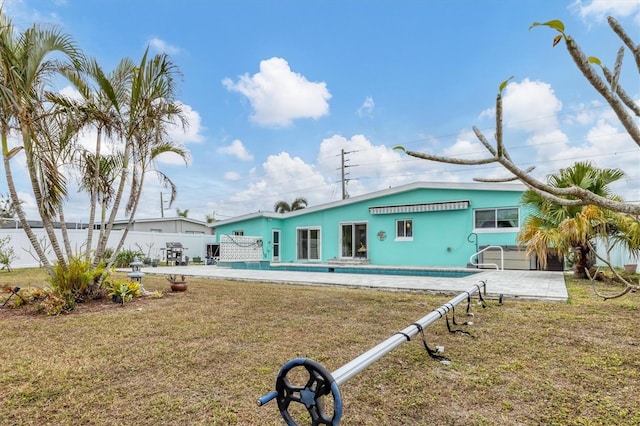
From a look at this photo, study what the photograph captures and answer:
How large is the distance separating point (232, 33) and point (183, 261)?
13.7 m

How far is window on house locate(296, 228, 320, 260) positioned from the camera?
21578 mm

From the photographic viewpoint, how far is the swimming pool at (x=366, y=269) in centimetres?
1434

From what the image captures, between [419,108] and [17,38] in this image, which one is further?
[419,108]

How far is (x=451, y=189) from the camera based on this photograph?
1703 centimetres

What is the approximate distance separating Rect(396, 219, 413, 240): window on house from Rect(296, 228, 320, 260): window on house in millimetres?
5067

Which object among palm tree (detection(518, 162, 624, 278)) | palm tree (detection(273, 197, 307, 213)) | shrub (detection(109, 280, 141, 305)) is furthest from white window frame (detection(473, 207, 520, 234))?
palm tree (detection(273, 197, 307, 213))

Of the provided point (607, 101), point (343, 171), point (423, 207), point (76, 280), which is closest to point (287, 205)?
point (343, 171)

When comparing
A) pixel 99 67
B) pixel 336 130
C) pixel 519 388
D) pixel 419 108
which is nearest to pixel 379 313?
pixel 519 388

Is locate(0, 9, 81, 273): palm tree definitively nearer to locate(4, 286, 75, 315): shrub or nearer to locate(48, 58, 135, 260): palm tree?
locate(48, 58, 135, 260): palm tree

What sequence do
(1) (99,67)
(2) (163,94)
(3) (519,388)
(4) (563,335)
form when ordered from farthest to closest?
1. (2) (163,94)
2. (1) (99,67)
3. (4) (563,335)
4. (3) (519,388)

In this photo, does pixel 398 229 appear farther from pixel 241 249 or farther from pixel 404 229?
pixel 241 249

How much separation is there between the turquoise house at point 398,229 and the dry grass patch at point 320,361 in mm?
9125

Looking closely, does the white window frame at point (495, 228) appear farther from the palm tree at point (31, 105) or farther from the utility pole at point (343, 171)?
the utility pole at point (343, 171)

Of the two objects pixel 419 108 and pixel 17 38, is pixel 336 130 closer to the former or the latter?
pixel 419 108
